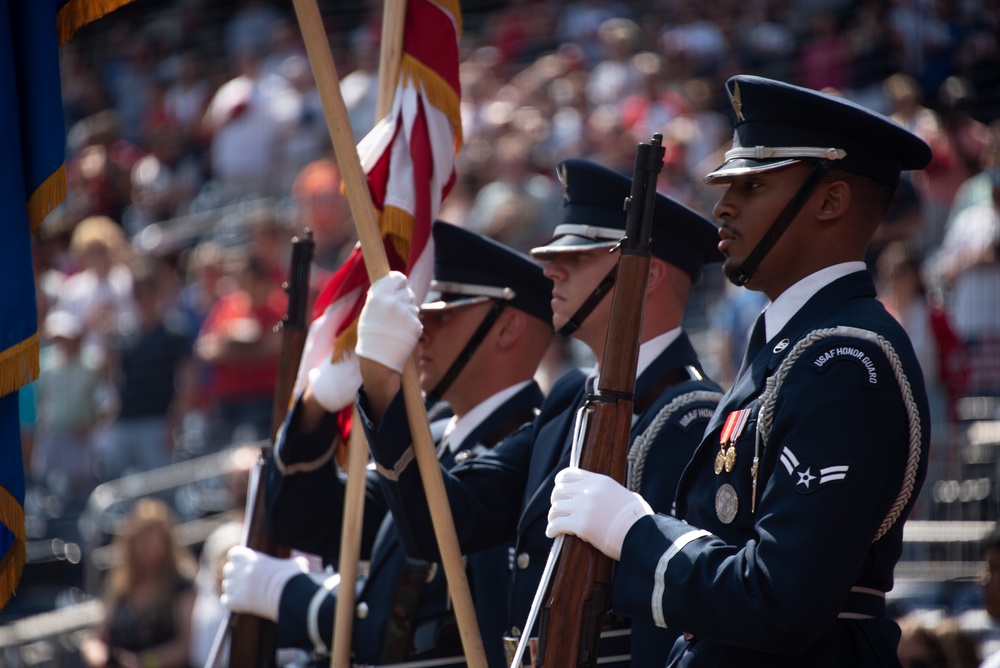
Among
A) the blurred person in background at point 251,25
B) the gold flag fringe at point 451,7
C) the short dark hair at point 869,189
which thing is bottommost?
the short dark hair at point 869,189

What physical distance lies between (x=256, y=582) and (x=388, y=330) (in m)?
1.35

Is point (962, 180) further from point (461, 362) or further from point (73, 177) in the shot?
point (73, 177)

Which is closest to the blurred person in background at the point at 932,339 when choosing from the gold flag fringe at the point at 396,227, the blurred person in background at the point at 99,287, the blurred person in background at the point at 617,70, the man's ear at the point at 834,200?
the gold flag fringe at the point at 396,227

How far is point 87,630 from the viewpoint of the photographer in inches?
298

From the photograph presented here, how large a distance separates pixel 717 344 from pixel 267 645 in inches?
162

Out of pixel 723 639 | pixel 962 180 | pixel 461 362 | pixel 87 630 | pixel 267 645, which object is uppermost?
pixel 962 180

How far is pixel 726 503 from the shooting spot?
2.65m

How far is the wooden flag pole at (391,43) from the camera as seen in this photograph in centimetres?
388

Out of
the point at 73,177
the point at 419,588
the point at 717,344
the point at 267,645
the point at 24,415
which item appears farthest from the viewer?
the point at 73,177

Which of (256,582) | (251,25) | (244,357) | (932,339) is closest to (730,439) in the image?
(256,582)

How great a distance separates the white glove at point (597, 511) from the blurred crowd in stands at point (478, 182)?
400 centimetres

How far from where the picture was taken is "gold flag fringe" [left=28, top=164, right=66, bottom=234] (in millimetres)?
3635

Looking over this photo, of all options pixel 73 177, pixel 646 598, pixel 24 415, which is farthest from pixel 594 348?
pixel 73 177

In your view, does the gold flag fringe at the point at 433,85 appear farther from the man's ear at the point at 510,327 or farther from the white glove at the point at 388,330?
the white glove at the point at 388,330
